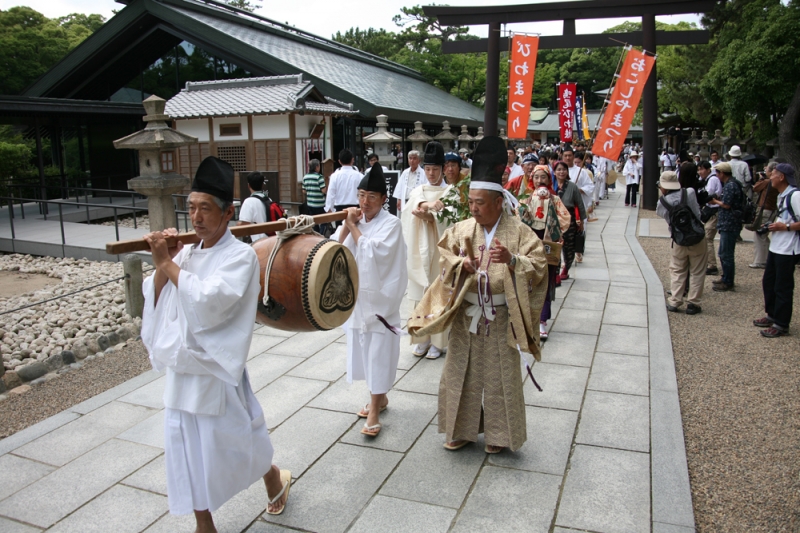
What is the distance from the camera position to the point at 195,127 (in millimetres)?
14719

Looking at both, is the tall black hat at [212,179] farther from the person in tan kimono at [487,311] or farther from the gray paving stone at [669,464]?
the gray paving stone at [669,464]

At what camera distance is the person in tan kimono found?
11.4 ft

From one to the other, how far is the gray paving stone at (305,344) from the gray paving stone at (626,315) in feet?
10.3

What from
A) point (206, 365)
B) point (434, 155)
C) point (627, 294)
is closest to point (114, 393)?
point (206, 365)

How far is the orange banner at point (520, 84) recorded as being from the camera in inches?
460

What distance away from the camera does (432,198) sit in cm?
562

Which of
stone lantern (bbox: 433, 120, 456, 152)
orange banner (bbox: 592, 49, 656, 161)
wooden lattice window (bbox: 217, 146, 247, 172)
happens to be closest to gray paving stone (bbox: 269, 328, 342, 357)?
orange banner (bbox: 592, 49, 656, 161)

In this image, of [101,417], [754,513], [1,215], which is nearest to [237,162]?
[1,215]

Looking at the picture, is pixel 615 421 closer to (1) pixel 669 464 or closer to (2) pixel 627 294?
(1) pixel 669 464

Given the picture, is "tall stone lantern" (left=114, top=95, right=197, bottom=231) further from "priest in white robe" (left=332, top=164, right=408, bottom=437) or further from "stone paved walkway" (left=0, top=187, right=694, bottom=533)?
"priest in white robe" (left=332, top=164, right=408, bottom=437)

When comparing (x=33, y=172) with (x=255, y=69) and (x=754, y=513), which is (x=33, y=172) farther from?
(x=754, y=513)

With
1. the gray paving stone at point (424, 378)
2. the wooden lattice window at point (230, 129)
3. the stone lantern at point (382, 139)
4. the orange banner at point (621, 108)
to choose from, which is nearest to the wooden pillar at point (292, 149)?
the wooden lattice window at point (230, 129)

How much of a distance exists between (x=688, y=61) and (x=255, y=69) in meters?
15.6

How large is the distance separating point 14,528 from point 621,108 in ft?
27.4
